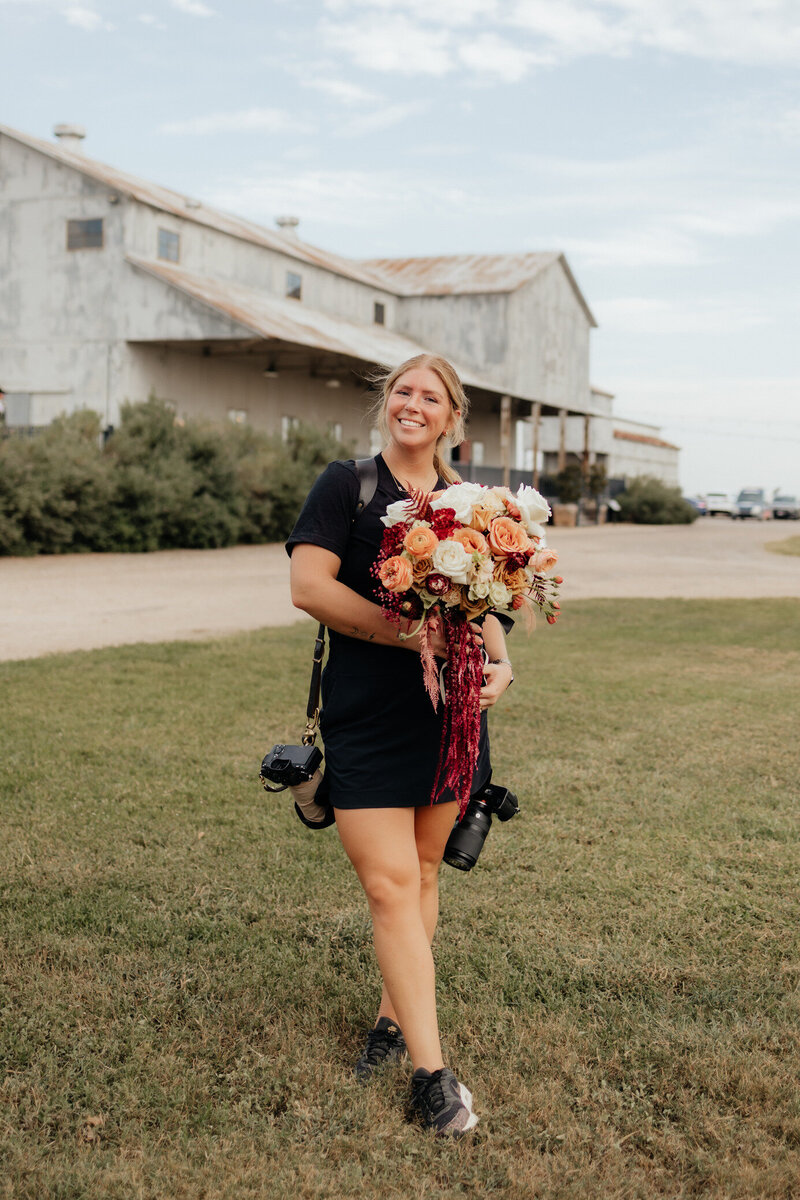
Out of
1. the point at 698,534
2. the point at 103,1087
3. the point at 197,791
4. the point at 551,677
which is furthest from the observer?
the point at 698,534

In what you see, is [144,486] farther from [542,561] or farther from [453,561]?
[453,561]

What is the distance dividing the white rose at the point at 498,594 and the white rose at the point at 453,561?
0.25 feet

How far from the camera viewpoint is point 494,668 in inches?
120

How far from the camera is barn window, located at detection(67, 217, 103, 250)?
2472cm

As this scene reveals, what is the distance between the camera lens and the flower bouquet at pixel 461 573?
2.57m

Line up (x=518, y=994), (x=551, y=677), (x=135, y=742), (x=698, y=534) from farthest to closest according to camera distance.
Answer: (x=698, y=534)
(x=551, y=677)
(x=135, y=742)
(x=518, y=994)

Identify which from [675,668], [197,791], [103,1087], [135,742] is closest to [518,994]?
[103,1087]

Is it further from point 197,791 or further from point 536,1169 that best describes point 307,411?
point 536,1169

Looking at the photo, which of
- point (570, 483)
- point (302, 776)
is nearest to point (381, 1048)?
point (302, 776)

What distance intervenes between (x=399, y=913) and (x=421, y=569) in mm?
915

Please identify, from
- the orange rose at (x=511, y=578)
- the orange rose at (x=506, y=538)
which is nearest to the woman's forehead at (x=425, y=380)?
the orange rose at (x=506, y=538)

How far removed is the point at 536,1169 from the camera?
263 cm

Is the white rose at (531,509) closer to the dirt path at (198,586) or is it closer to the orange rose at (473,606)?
the orange rose at (473,606)

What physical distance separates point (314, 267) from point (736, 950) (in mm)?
30386
